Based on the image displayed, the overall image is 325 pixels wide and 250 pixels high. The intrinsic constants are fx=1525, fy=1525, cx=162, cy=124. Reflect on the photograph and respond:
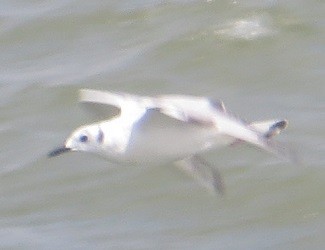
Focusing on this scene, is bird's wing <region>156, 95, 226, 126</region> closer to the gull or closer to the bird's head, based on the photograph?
the gull

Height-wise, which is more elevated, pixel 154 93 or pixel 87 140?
pixel 154 93

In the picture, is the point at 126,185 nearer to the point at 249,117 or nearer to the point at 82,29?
the point at 249,117

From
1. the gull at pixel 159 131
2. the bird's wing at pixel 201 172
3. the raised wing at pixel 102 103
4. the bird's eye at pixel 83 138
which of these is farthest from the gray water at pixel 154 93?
the bird's eye at pixel 83 138

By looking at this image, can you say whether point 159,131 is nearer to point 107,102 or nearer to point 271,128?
point 107,102

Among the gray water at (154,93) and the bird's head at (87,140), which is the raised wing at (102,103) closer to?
the bird's head at (87,140)

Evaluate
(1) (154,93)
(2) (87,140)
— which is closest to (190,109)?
(2) (87,140)

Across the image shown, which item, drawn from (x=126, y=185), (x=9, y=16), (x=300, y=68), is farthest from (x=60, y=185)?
(x=9, y=16)

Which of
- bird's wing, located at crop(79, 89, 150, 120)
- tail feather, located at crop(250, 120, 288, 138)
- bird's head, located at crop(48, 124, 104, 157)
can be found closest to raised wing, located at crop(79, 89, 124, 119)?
bird's wing, located at crop(79, 89, 150, 120)
